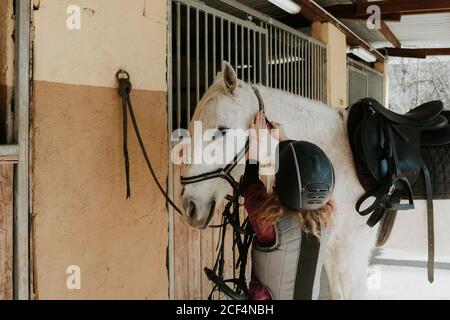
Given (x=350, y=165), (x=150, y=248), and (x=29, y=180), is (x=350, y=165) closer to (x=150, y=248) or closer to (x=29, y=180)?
(x=150, y=248)

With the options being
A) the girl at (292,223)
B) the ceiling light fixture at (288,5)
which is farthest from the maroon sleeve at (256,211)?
the ceiling light fixture at (288,5)

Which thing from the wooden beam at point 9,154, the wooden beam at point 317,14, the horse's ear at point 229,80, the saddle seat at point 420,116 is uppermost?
the wooden beam at point 317,14

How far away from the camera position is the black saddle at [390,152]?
1.84 metres

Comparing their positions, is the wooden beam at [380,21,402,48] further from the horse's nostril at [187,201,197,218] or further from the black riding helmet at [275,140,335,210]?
the horse's nostril at [187,201,197,218]

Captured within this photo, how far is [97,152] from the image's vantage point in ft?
6.55

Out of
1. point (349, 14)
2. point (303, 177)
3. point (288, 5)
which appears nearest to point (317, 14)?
point (349, 14)

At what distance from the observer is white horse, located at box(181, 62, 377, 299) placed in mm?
1658

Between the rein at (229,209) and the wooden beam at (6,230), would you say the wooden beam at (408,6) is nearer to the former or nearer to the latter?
the rein at (229,209)

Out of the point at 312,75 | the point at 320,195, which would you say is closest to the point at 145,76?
the point at 320,195

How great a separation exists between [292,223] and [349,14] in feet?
14.5

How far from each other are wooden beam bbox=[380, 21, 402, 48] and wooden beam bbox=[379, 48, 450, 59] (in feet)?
0.46

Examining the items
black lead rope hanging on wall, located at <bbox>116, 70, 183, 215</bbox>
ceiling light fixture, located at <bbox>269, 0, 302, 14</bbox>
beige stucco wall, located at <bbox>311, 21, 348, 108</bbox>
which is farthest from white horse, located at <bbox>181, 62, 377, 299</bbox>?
beige stucco wall, located at <bbox>311, 21, 348, 108</bbox>

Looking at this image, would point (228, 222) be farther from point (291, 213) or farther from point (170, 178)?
point (170, 178)
